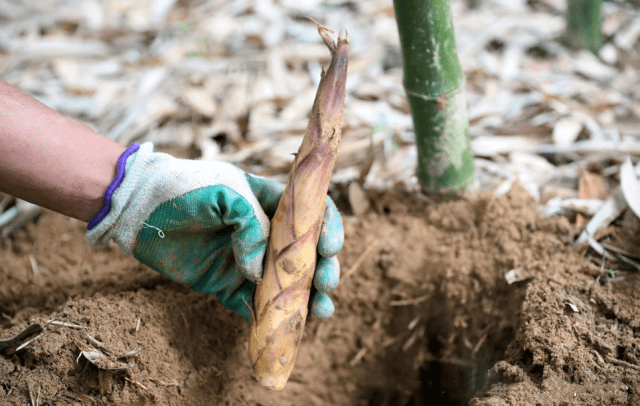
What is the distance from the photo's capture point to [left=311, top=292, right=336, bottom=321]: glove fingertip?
5.03 ft

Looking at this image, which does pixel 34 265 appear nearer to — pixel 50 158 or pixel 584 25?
pixel 50 158

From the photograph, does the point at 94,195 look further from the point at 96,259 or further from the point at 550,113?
the point at 550,113

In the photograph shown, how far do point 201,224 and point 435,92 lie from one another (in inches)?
36.6

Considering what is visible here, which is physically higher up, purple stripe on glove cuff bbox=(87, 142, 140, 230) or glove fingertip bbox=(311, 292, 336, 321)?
purple stripe on glove cuff bbox=(87, 142, 140, 230)

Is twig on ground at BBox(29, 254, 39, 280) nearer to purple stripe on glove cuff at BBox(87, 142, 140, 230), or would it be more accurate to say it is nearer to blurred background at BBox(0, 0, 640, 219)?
purple stripe on glove cuff at BBox(87, 142, 140, 230)

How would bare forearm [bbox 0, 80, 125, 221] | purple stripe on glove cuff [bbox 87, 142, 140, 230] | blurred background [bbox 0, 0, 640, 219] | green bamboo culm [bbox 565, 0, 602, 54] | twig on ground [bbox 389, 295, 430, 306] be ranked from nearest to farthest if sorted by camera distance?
bare forearm [bbox 0, 80, 125, 221] < purple stripe on glove cuff [bbox 87, 142, 140, 230] < twig on ground [bbox 389, 295, 430, 306] < blurred background [bbox 0, 0, 640, 219] < green bamboo culm [bbox 565, 0, 602, 54]

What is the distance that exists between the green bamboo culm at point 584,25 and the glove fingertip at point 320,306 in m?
2.51

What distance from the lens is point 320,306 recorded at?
1.53m

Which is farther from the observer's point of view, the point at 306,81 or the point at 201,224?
the point at 306,81

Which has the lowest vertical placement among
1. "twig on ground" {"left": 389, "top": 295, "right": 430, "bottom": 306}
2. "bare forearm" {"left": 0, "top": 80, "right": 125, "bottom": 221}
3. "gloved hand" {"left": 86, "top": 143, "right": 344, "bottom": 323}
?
"twig on ground" {"left": 389, "top": 295, "right": 430, "bottom": 306}

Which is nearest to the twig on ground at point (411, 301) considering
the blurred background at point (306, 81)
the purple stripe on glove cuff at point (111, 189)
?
the blurred background at point (306, 81)

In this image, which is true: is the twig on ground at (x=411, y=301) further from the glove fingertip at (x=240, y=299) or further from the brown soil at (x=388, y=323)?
the glove fingertip at (x=240, y=299)

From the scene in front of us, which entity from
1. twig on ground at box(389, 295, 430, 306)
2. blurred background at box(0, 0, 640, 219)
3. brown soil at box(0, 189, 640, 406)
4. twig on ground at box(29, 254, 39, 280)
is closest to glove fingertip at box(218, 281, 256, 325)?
brown soil at box(0, 189, 640, 406)

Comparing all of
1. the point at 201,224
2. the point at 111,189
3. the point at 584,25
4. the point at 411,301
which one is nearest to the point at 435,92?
the point at 411,301
